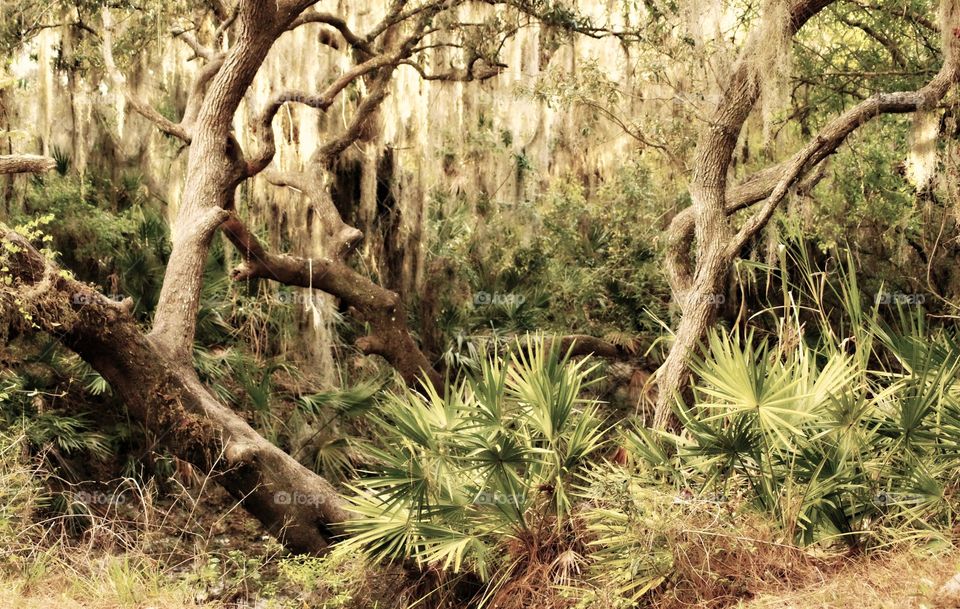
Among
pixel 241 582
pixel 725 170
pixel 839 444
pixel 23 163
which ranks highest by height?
pixel 23 163

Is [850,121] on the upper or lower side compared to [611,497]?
upper

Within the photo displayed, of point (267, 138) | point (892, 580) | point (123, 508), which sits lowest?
point (123, 508)

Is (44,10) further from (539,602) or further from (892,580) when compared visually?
(892,580)

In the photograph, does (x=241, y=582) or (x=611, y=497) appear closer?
(x=611, y=497)

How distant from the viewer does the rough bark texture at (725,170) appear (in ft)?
23.9

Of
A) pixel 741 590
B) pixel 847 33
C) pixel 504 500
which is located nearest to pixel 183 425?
pixel 504 500

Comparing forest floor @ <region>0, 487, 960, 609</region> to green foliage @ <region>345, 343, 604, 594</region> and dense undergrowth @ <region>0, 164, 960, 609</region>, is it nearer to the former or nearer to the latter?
dense undergrowth @ <region>0, 164, 960, 609</region>

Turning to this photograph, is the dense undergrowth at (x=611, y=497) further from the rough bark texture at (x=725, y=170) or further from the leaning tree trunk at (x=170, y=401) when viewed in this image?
the rough bark texture at (x=725, y=170)

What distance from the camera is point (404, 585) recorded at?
6.91 m

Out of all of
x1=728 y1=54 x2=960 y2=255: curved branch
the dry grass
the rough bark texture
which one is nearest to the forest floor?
the dry grass

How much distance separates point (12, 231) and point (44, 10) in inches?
153

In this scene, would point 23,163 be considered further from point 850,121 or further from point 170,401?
point 850,121

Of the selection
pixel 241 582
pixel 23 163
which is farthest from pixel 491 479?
pixel 23 163

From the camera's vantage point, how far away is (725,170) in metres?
7.89
